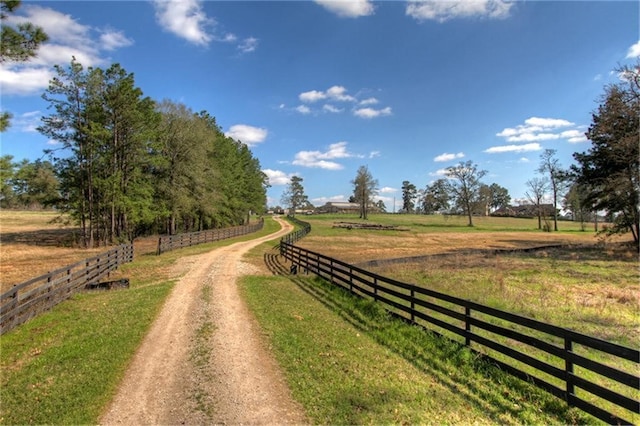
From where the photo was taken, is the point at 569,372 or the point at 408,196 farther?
the point at 408,196

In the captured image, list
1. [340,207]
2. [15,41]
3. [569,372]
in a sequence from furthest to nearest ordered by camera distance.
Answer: [340,207]
[15,41]
[569,372]

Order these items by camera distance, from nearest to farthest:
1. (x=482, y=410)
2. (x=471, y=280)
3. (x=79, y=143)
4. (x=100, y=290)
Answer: (x=482, y=410) → (x=100, y=290) → (x=471, y=280) → (x=79, y=143)

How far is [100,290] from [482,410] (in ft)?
47.4

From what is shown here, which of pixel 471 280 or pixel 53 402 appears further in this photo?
pixel 471 280

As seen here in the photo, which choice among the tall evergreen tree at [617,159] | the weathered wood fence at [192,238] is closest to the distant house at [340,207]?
the weathered wood fence at [192,238]

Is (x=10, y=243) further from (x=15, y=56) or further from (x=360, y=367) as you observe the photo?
(x=360, y=367)

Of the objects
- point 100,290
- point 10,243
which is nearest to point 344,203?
point 10,243

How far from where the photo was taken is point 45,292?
11.7 metres

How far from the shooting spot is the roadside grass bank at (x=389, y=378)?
5129 millimetres

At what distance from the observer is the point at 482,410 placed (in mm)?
5277

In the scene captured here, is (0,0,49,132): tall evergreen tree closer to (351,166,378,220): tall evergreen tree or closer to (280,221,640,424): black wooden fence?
(280,221,640,424): black wooden fence

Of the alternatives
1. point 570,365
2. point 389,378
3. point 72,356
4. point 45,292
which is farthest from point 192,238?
point 570,365

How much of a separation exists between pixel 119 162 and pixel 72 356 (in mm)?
29244

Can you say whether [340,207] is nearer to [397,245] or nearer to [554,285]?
[397,245]
